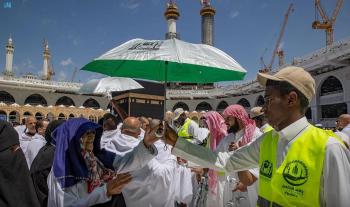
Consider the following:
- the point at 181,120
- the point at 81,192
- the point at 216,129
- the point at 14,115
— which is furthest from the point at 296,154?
the point at 14,115

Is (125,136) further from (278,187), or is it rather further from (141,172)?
(278,187)

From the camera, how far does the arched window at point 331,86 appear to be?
2338 cm

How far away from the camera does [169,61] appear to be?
2926 millimetres

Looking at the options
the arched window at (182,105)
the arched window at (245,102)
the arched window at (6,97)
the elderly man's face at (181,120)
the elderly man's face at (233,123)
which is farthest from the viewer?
the arched window at (182,105)

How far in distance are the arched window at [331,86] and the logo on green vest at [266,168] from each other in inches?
982

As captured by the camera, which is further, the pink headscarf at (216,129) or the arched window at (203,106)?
the arched window at (203,106)

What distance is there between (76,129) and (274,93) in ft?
5.50

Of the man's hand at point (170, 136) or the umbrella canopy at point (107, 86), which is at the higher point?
the umbrella canopy at point (107, 86)

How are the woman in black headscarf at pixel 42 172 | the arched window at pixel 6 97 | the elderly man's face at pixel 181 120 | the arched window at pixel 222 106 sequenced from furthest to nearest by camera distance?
the arched window at pixel 222 106 < the arched window at pixel 6 97 < the elderly man's face at pixel 181 120 < the woman in black headscarf at pixel 42 172

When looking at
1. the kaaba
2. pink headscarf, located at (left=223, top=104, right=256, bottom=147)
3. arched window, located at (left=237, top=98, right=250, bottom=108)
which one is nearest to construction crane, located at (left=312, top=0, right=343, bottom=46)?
arched window, located at (left=237, top=98, right=250, bottom=108)

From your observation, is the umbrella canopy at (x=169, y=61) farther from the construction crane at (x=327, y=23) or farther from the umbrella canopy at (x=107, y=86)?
the construction crane at (x=327, y=23)

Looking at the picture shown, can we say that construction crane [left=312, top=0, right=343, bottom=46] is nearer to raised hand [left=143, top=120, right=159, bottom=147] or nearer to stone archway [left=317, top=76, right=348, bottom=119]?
stone archway [left=317, top=76, right=348, bottom=119]

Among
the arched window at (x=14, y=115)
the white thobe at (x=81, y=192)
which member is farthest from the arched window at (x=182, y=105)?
the white thobe at (x=81, y=192)

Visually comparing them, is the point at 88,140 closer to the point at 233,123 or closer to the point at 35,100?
the point at 233,123
